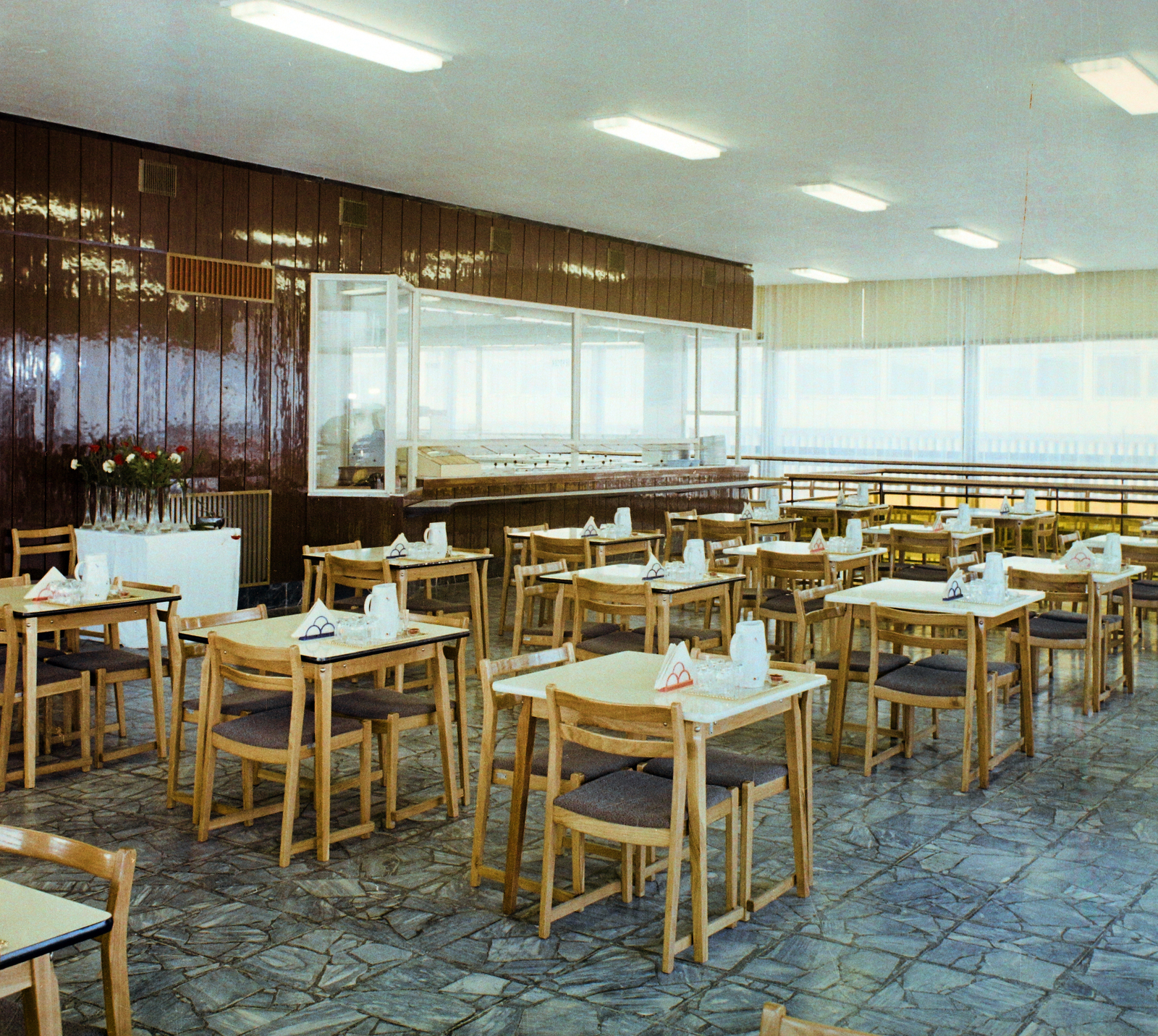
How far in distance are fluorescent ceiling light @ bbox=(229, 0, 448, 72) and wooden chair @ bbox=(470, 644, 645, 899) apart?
3.66 meters

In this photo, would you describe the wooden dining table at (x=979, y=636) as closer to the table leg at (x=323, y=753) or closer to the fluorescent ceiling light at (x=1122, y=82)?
the table leg at (x=323, y=753)

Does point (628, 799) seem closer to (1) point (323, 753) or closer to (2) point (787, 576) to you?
(1) point (323, 753)

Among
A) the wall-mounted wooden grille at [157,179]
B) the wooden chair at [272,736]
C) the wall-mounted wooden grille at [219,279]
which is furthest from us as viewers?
the wall-mounted wooden grille at [219,279]

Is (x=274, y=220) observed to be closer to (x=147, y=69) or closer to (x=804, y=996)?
(x=147, y=69)

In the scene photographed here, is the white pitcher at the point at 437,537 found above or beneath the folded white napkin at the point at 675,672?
above

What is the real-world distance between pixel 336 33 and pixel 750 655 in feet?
13.6

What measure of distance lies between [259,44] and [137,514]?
3.23 m

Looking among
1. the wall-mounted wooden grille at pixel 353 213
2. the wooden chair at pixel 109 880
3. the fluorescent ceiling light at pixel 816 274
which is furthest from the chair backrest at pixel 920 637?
the fluorescent ceiling light at pixel 816 274

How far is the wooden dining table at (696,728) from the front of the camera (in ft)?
11.0

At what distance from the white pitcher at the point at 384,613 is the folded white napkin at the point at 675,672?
1.20 meters

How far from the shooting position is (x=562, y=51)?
650 cm

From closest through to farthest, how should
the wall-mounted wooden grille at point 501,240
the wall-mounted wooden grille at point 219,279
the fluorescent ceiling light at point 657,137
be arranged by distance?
the fluorescent ceiling light at point 657,137 < the wall-mounted wooden grille at point 219,279 < the wall-mounted wooden grille at point 501,240

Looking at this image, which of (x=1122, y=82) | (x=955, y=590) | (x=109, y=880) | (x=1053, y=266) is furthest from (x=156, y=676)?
(x=1053, y=266)

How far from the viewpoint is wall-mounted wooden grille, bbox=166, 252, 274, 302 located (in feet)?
28.7
